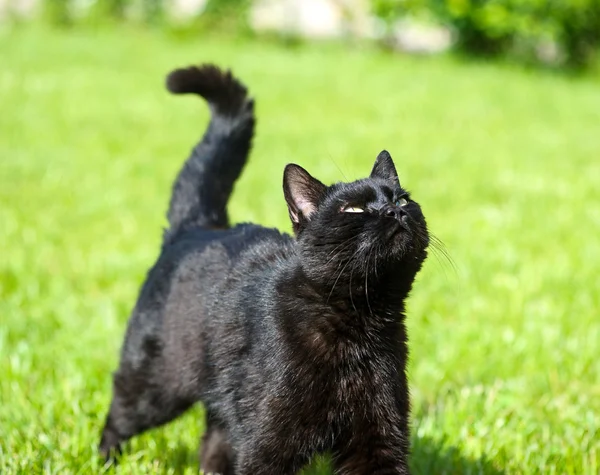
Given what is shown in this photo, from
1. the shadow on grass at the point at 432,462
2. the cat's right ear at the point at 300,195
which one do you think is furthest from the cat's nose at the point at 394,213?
the shadow on grass at the point at 432,462

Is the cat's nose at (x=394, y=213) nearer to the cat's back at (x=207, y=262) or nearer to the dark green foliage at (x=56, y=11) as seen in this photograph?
the cat's back at (x=207, y=262)

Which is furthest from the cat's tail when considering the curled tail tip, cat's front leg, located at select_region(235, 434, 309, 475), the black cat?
cat's front leg, located at select_region(235, 434, 309, 475)

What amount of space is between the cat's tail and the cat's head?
84 cm

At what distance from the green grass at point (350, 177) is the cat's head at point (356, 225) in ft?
3.25

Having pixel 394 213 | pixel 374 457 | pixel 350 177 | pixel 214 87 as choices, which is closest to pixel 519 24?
pixel 350 177

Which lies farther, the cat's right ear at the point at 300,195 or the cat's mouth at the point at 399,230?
the cat's right ear at the point at 300,195

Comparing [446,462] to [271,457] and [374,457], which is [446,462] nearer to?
[374,457]

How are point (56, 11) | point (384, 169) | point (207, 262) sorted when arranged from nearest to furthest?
point (384, 169), point (207, 262), point (56, 11)

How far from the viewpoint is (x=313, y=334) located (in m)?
2.24

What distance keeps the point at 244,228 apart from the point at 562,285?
2.60m

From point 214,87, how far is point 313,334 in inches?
50.4

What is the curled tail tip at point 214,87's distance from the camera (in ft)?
10.0

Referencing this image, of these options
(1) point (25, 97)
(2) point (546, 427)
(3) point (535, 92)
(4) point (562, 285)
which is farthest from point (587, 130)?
(2) point (546, 427)

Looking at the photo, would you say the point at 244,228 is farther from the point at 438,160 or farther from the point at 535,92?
the point at 535,92
